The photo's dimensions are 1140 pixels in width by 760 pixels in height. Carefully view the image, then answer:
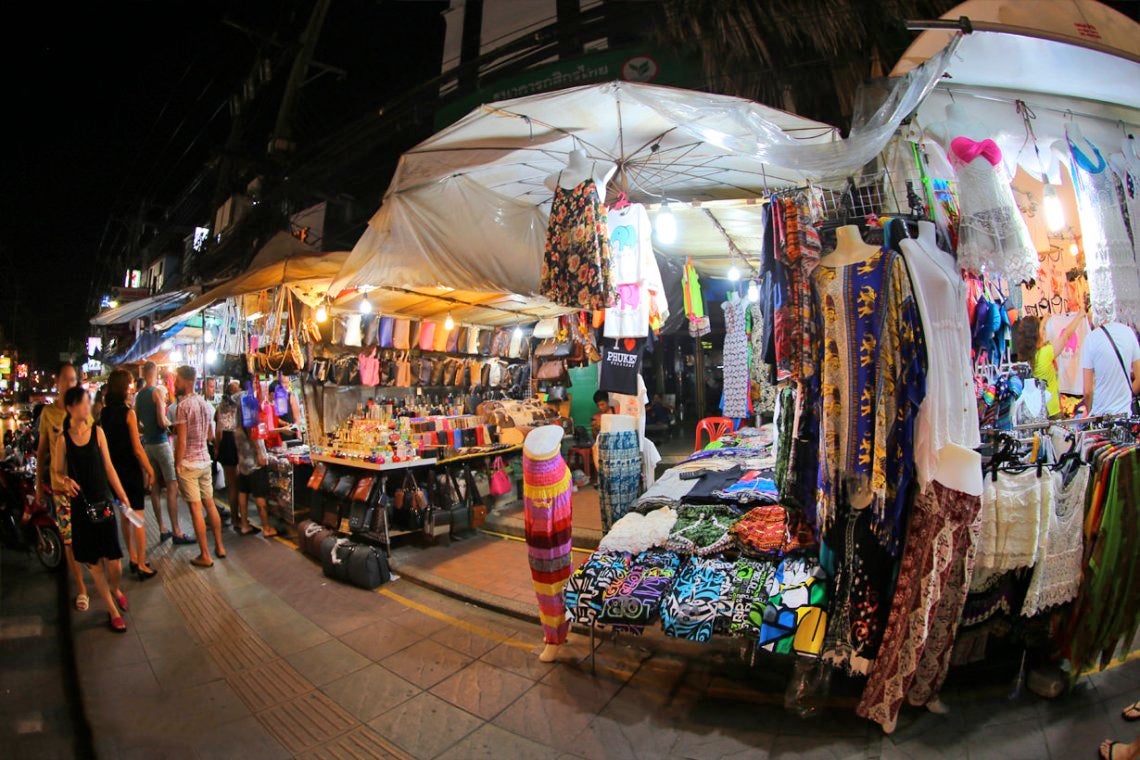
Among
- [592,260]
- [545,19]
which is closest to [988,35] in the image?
[592,260]

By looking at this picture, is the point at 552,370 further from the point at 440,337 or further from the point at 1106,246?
the point at 1106,246

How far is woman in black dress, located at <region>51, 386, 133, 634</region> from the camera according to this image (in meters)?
4.25

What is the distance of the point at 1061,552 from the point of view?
2.84 meters

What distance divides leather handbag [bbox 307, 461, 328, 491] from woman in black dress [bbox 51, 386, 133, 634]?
223 cm

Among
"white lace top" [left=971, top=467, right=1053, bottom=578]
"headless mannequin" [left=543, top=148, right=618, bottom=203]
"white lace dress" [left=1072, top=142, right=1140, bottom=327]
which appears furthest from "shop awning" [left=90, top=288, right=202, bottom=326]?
"white lace dress" [left=1072, top=142, right=1140, bottom=327]

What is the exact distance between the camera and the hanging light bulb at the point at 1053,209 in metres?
4.15

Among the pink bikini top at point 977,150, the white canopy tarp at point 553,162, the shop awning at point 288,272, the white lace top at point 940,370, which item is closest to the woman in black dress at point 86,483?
the white canopy tarp at point 553,162

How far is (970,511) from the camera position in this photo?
261 centimetres

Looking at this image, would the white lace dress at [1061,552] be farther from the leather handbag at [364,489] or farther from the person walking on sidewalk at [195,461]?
the person walking on sidewalk at [195,461]

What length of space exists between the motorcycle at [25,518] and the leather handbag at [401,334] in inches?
171

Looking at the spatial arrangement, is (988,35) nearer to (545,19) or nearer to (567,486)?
(567,486)

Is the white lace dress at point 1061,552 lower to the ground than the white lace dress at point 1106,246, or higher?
lower

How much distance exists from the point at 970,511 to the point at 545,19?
33.7 ft

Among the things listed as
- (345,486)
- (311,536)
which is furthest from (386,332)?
(311,536)
